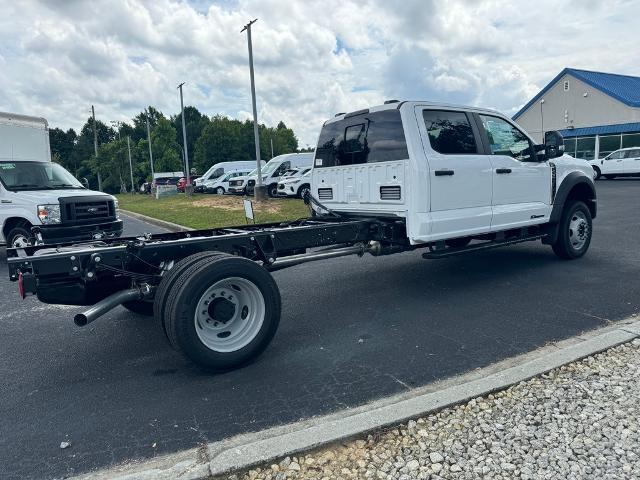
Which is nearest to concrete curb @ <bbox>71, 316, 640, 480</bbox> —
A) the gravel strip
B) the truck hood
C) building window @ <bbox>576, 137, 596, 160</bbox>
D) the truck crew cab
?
the gravel strip

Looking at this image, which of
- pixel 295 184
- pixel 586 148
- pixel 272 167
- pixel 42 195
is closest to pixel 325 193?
pixel 42 195

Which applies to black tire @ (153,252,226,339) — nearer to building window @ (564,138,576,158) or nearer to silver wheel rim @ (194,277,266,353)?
silver wheel rim @ (194,277,266,353)

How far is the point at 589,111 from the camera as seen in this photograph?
37031 millimetres

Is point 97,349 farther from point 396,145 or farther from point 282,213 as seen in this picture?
point 282,213

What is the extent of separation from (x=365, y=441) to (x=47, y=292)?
8.88ft

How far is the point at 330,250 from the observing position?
18.3 feet

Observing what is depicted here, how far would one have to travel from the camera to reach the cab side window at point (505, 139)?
6410mm

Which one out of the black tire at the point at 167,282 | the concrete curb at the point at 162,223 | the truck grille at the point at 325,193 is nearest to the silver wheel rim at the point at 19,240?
the concrete curb at the point at 162,223

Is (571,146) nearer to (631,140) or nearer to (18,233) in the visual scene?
(631,140)

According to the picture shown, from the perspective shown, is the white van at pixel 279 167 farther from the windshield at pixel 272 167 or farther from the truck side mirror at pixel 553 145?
the truck side mirror at pixel 553 145

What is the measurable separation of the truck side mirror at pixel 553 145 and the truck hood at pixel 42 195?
311 inches

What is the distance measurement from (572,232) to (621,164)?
23.3 m

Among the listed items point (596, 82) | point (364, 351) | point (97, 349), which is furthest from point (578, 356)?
point (596, 82)

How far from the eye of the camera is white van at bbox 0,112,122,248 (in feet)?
29.4
